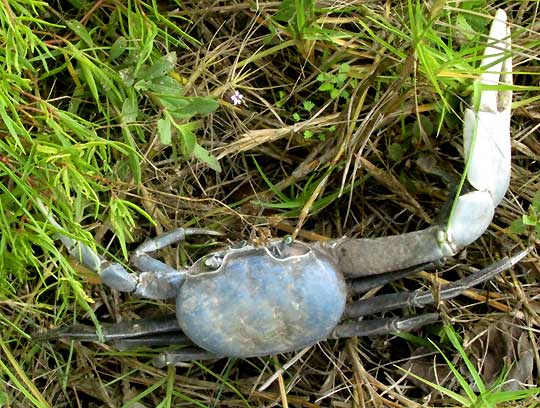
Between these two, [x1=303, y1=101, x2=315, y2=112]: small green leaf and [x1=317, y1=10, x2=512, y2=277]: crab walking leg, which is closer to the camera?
[x1=317, y1=10, x2=512, y2=277]: crab walking leg

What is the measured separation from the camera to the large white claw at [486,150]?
2.10m

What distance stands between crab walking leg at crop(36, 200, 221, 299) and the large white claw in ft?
2.41

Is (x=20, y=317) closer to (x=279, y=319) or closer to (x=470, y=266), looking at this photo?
(x=279, y=319)

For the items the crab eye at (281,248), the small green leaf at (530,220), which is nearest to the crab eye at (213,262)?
the crab eye at (281,248)

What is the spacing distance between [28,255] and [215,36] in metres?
0.83

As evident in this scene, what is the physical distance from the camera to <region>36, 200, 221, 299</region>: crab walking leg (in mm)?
2121

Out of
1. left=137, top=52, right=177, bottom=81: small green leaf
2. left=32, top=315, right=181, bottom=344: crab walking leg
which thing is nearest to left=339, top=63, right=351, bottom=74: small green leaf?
left=137, top=52, right=177, bottom=81: small green leaf

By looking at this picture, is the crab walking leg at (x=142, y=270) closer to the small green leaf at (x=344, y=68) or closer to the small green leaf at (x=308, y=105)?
the small green leaf at (x=308, y=105)

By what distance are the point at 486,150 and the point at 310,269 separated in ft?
1.78

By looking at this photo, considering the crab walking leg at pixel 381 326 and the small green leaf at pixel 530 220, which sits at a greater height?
the small green leaf at pixel 530 220

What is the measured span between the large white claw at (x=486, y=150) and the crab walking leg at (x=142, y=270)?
74cm

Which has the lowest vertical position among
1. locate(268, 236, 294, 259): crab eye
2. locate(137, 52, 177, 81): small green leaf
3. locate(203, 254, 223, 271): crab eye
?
locate(203, 254, 223, 271): crab eye

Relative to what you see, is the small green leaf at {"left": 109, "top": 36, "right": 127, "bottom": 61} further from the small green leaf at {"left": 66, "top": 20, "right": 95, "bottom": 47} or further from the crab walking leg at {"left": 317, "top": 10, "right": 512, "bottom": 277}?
the crab walking leg at {"left": 317, "top": 10, "right": 512, "bottom": 277}

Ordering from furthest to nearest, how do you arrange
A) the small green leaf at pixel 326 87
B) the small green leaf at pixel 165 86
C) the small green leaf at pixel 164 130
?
1. the small green leaf at pixel 326 87
2. the small green leaf at pixel 165 86
3. the small green leaf at pixel 164 130
